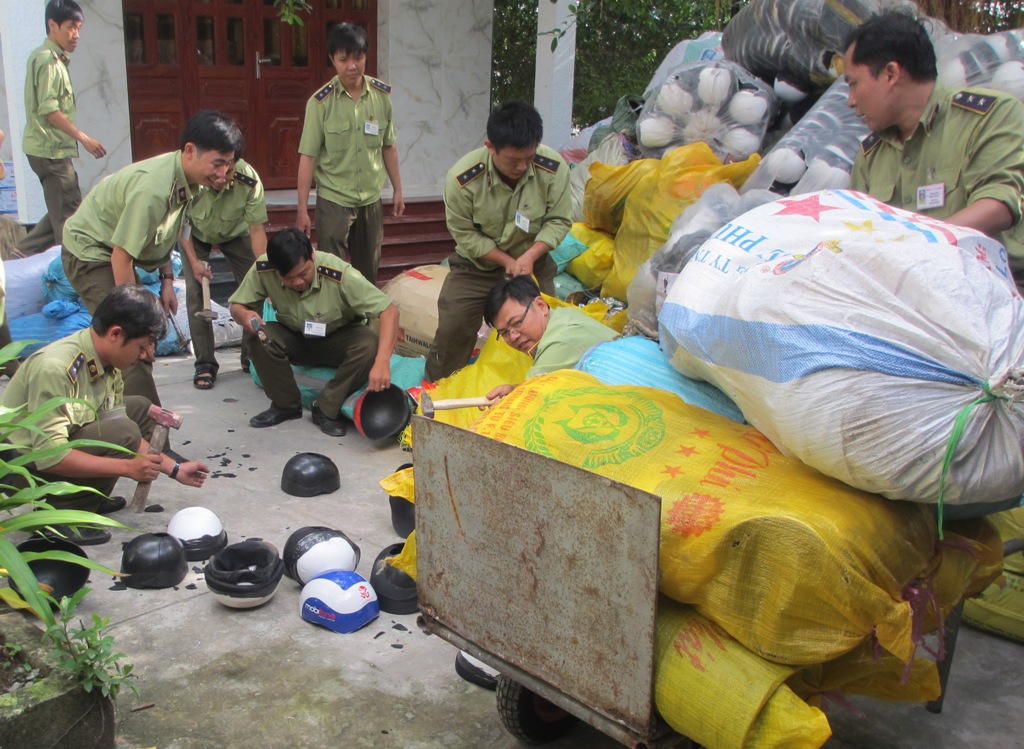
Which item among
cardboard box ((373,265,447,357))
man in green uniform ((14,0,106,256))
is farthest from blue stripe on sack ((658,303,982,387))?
man in green uniform ((14,0,106,256))

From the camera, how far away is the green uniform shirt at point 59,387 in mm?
3416

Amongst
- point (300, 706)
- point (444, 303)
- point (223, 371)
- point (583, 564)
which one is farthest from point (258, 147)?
point (583, 564)

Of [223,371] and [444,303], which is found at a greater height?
[444,303]

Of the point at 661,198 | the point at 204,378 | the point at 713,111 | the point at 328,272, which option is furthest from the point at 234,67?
the point at 661,198

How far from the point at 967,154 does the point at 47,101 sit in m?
5.41

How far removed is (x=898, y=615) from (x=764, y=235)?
3.01ft

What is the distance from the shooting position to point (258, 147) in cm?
847

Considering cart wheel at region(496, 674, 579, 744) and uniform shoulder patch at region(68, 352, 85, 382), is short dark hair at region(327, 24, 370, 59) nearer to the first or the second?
uniform shoulder patch at region(68, 352, 85, 382)

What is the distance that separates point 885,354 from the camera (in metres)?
1.97

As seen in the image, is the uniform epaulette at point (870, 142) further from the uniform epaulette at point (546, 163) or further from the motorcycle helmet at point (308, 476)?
the motorcycle helmet at point (308, 476)

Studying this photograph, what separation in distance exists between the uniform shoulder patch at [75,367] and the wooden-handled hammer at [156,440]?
1.21ft

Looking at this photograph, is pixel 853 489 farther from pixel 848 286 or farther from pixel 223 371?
pixel 223 371

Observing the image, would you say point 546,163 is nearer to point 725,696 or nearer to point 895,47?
point 895,47

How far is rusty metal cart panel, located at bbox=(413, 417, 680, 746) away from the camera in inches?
79.7
